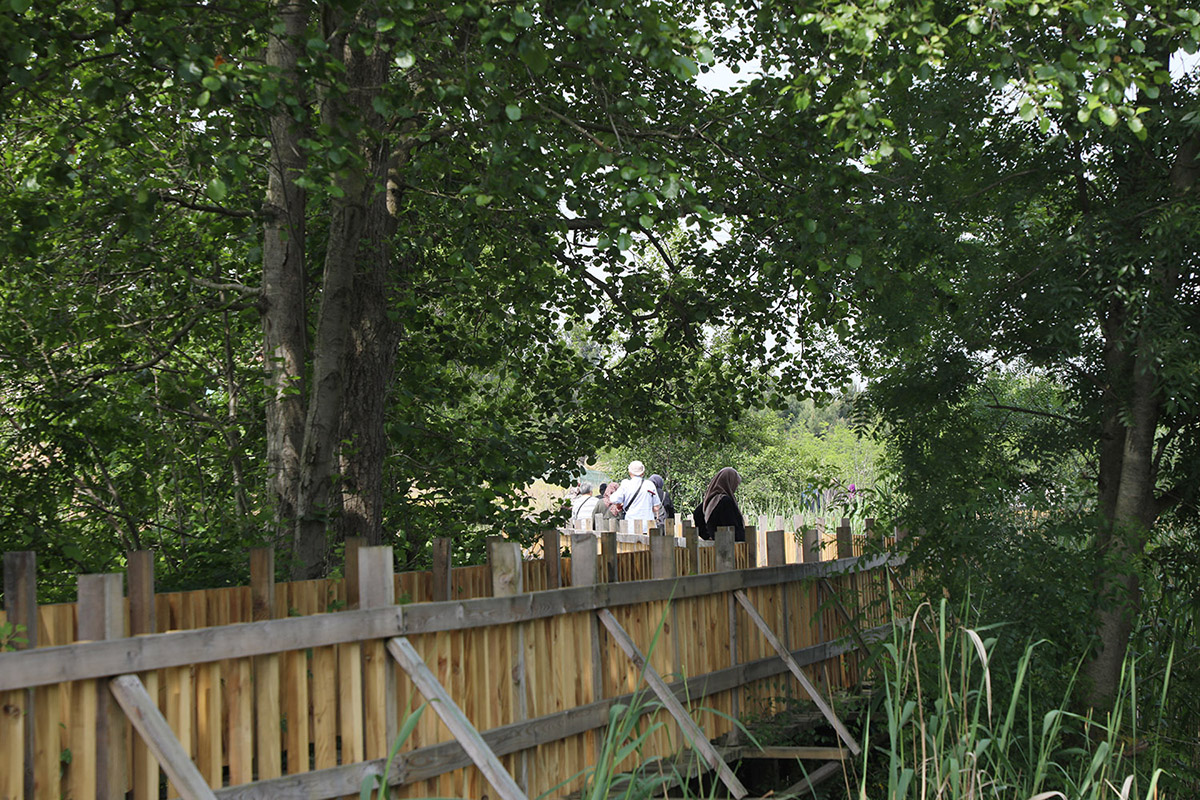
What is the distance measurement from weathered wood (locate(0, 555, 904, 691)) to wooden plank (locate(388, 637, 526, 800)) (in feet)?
0.52

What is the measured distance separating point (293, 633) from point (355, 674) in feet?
1.31

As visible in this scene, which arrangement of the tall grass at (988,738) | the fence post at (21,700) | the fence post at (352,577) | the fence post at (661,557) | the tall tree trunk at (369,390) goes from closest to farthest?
the tall grass at (988,738)
the fence post at (21,700)
the fence post at (352,577)
the fence post at (661,557)
the tall tree trunk at (369,390)

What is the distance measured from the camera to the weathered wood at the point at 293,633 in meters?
3.39

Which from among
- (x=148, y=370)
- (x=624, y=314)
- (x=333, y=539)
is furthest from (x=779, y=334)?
(x=148, y=370)

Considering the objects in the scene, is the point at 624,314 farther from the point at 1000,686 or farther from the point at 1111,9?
the point at 1111,9

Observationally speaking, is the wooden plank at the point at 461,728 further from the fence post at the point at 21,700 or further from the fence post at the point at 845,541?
the fence post at the point at 845,541

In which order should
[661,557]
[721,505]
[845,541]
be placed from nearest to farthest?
[661,557], [845,541], [721,505]

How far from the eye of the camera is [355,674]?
443cm

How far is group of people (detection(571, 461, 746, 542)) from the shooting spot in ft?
37.2

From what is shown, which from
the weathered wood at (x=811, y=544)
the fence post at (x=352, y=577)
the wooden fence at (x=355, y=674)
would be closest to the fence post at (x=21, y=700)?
the wooden fence at (x=355, y=674)

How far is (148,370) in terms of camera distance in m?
8.62

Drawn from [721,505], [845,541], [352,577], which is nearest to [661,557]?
[352,577]

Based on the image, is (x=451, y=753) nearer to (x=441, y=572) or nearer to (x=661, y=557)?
(x=441, y=572)

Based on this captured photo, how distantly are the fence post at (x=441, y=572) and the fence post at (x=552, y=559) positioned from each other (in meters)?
0.62
